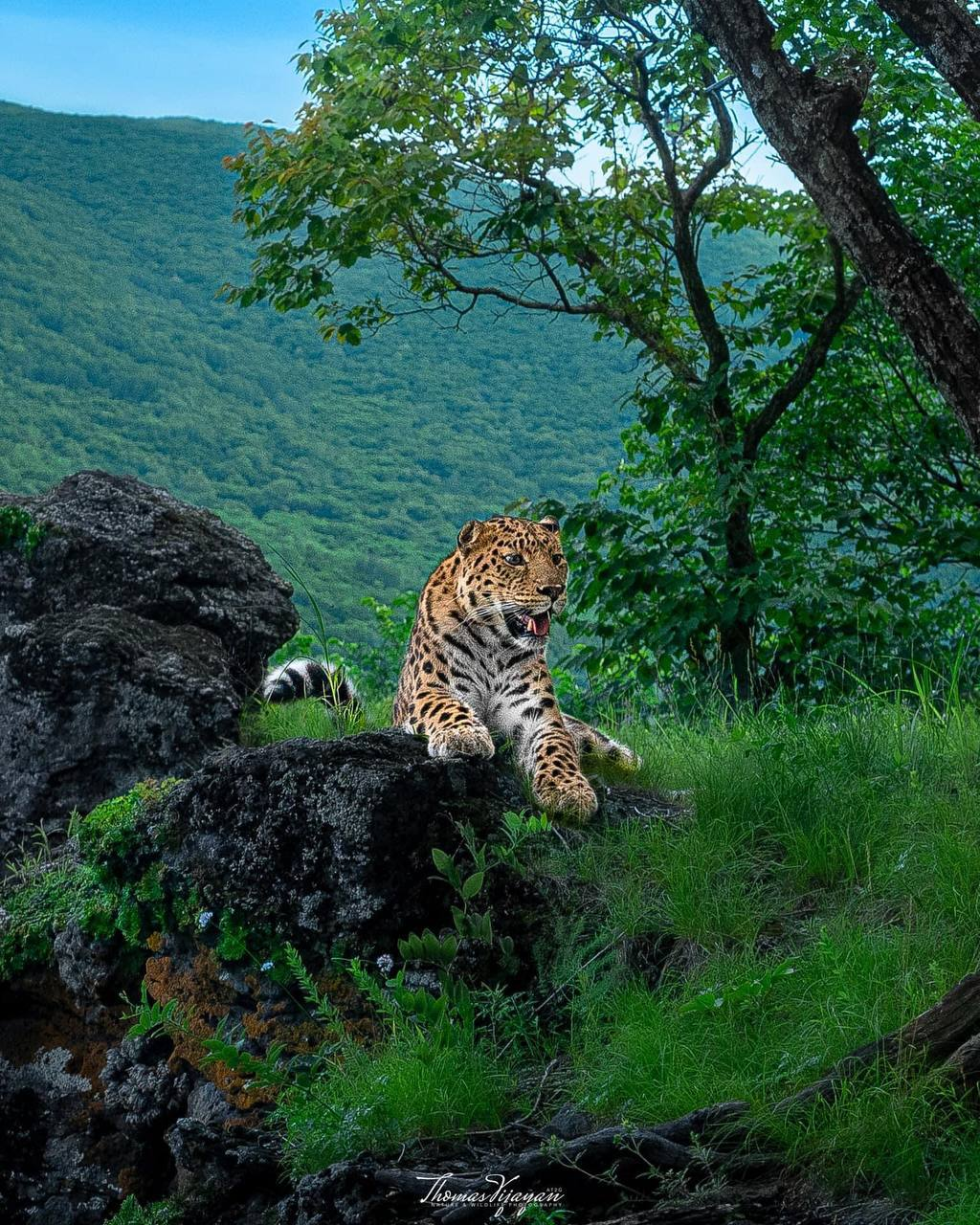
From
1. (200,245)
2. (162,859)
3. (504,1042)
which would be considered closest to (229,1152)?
(504,1042)

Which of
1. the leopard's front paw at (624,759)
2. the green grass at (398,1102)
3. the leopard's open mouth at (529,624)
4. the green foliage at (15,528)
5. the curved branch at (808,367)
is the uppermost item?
the curved branch at (808,367)

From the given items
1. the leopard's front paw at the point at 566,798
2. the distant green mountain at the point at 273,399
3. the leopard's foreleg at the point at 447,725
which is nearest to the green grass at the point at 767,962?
the leopard's front paw at the point at 566,798

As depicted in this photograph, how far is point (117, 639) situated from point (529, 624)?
118 inches

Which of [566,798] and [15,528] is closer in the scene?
[566,798]

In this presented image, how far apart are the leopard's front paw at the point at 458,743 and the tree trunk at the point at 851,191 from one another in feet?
8.85

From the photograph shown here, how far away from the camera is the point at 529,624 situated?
6965 millimetres

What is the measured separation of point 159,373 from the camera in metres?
41.8

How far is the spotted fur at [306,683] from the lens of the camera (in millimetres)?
9539

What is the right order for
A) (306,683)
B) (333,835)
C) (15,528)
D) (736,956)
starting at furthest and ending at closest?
1. (306,683)
2. (15,528)
3. (333,835)
4. (736,956)

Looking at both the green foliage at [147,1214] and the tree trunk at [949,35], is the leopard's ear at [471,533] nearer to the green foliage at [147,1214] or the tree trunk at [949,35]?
the tree trunk at [949,35]

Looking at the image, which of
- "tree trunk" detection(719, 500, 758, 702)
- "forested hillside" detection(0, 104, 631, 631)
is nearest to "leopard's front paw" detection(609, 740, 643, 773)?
"tree trunk" detection(719, 500, 758, 702)

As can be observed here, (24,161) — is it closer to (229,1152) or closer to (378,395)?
(378,395)

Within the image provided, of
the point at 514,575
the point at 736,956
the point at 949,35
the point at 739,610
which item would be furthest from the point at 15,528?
the point at 949,35

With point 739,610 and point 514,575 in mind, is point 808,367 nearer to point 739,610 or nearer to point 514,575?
point 739,610
